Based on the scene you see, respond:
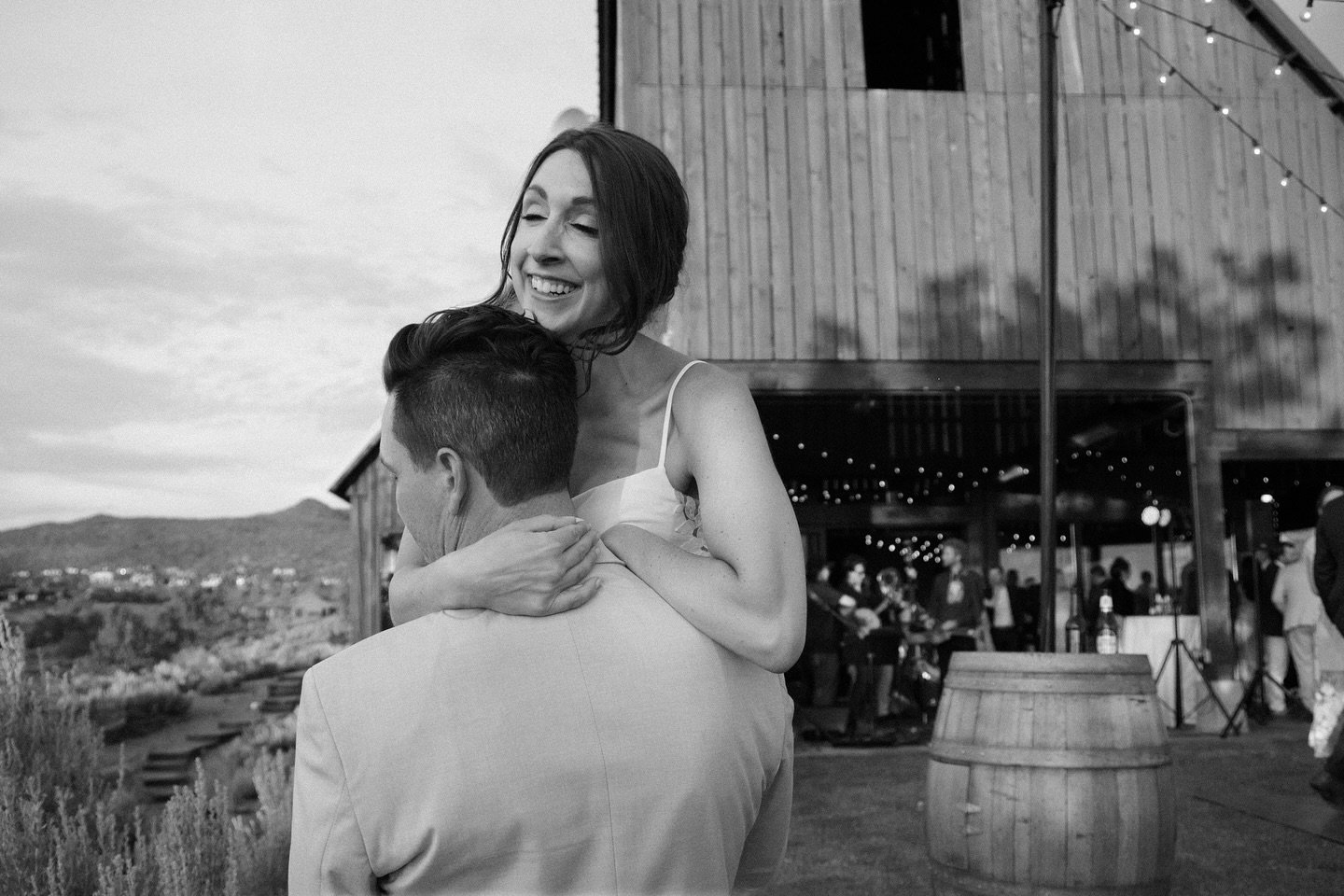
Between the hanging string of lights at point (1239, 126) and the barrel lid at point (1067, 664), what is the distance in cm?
785

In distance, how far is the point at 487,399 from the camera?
137 cm

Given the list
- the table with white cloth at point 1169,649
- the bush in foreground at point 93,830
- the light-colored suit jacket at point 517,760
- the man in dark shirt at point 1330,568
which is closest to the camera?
the light-colored suit jacket at point 517,760

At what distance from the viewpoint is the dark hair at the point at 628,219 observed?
161 cm

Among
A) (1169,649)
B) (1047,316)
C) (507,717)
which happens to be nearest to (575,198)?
(507,717)

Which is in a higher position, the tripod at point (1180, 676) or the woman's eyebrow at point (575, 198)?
the woman's eyebrow at point (575, 198)

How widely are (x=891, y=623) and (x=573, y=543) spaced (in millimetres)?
11899

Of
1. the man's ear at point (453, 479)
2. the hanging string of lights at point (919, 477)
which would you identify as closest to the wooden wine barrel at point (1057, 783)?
the man's ear at point (453, 479)

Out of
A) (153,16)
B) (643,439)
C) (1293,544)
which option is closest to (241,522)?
(153,16)

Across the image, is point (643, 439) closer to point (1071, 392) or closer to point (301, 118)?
point (301, 118)

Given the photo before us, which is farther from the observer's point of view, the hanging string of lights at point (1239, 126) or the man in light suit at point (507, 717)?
the hanging string of lights at point (1239, 126)

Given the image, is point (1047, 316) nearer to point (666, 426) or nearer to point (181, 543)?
point (666, 426)

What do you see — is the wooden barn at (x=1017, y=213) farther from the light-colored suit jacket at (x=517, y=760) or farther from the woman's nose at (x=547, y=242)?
the light-colored suit jacket at (x=517, y=760)

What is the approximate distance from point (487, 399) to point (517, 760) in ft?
1.33

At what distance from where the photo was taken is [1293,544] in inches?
→ 423
